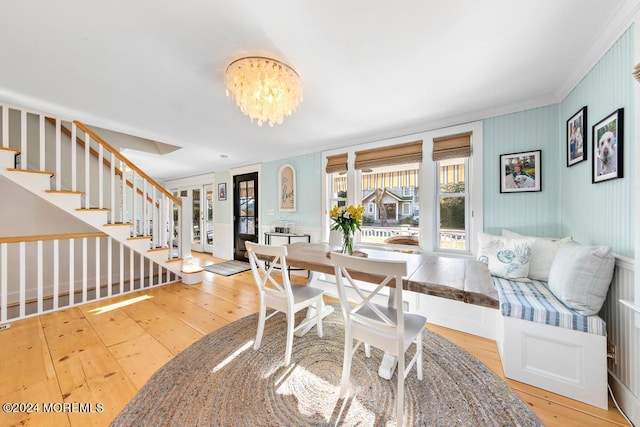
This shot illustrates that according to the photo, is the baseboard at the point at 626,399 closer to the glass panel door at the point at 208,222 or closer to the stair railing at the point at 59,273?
the stair railing at the point at 59,273

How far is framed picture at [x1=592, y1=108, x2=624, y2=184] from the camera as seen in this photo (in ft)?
4.66

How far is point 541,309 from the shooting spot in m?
1.51

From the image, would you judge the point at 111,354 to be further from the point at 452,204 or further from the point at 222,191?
the point at 222,191

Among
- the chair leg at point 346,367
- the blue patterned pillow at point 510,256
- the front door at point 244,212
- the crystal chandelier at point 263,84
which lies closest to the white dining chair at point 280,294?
the chair leg at point 346,367

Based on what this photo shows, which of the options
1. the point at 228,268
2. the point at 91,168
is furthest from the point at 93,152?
the point at 228,268

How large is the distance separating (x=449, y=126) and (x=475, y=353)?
7.86 feet

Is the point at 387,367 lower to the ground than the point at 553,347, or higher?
lower

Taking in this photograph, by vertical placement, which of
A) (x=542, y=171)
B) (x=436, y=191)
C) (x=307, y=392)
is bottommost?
(x=307, y=392)

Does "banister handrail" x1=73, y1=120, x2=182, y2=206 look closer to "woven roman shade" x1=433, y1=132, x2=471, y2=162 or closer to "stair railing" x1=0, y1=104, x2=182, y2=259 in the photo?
"stair railing" x1=0, y1=104, x2=182, y2=259

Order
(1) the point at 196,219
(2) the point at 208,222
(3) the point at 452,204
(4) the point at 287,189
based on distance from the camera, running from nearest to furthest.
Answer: (3) the point at 452,204 → (4) the point at 287,189 → (2) the point at 208,222 → (1) the point at 196,219

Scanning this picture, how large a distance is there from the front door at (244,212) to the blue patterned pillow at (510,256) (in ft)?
13.8

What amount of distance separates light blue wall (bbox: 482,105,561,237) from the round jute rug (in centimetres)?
146

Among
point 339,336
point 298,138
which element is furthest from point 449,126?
point 339,336

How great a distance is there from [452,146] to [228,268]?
4.40m
